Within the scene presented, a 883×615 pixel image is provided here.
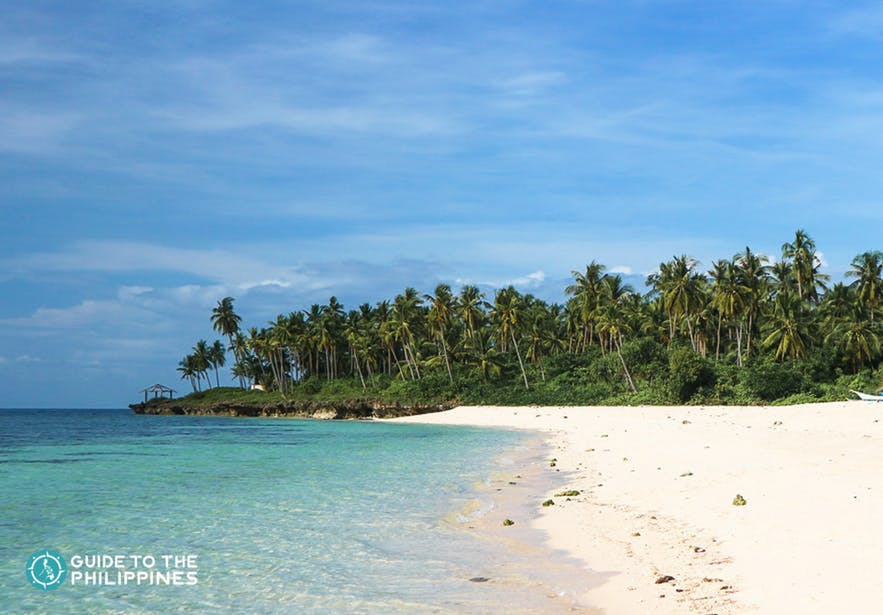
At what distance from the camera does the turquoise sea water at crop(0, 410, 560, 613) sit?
9.47 metres

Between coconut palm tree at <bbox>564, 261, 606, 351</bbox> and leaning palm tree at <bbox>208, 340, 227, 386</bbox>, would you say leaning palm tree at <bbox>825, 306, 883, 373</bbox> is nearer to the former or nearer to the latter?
coconut palm tree at <bbox>564, 261, 606, 351</bbox>

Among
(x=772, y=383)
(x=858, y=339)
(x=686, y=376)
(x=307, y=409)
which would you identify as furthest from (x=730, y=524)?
(x=307, y=409)

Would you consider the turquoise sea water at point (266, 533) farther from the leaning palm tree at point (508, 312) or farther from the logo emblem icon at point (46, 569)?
the leaning palm tree at point (508, 312)

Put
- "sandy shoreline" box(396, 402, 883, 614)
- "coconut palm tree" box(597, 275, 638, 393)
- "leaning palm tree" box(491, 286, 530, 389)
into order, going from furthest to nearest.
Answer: "leaning palm tree" box(491, 286, 530, 389)
"coconut palm tree" box(597, 275, 638, 393)
"sandy shoreline" box(396, 402, 883, 614)

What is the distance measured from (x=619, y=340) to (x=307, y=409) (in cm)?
4641

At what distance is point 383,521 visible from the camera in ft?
48.2

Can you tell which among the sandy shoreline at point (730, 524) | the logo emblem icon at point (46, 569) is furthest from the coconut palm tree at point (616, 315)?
the logo emblem icon at point (46, 569)

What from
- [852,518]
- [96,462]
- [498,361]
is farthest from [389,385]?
[852,518]

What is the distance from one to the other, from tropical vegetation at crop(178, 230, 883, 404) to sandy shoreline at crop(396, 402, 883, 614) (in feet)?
124

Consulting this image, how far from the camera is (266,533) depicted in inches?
541

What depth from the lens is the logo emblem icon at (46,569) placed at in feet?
34.9

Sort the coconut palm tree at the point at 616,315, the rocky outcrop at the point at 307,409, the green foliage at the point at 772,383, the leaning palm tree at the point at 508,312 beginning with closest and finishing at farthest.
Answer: the green foliage at the point at 772,383 → the coconut palm tree at the point at 616,315 → the leaning palm tree at the point at 508,312 → the rocky outcrop at the point at 307,409

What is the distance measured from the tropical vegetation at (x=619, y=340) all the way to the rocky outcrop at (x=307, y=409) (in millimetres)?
4365

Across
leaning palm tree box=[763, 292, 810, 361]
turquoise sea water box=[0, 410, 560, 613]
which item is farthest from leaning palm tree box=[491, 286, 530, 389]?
turquoise sea water box=[0, 410, 560, 613]
